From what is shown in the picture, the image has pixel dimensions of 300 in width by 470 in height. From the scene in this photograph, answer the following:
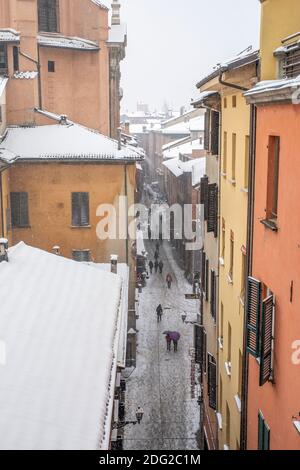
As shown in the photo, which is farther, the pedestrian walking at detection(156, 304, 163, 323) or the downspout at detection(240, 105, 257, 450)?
the pedestrian walking at detection(156, 304, 163, 323)

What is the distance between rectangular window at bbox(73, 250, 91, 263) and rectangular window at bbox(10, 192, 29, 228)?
2.72 metres

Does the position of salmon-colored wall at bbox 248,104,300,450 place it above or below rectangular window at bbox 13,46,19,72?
below

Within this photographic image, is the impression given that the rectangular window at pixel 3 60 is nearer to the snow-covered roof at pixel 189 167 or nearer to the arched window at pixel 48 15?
the arched window at pixel 48 15

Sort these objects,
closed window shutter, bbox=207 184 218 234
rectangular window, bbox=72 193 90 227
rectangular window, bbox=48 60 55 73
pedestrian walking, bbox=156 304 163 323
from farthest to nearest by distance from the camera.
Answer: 1. rectangular window, bbox=48 60 55 73
2. pedestrian walking, bbox=156 304 163 323
3. rectangular window, bbox=72 193 90 227
4. closed window shutter, bbox=207 184 218 234

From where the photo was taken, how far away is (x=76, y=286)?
1591 cm

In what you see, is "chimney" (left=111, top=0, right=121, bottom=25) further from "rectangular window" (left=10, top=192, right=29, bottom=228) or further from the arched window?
"rectangular window" (left=10, top=192, right=29, bottom=228)

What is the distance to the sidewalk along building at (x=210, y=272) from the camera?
18453mm

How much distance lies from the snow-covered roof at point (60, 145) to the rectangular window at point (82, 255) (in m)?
4.52

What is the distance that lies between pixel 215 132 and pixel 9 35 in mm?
16533

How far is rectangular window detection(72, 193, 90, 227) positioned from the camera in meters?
29.3

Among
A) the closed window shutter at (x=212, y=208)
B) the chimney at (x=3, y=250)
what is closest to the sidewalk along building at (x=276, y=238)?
the closed window shutter at (x=212, y=208)

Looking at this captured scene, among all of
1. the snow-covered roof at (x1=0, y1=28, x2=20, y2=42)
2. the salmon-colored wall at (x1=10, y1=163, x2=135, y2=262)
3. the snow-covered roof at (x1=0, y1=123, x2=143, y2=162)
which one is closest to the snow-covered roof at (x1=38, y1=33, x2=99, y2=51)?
the snow-covered roof at (x1=0, y1=28, x2=20, y2=42)

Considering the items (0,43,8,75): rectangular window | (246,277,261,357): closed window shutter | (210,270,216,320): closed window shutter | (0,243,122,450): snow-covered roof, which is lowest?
(210,270,216,320): closed window shutter

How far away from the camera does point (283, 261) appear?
968 centimetres
